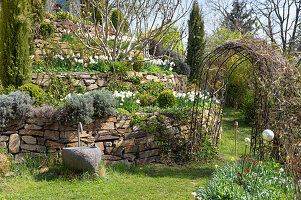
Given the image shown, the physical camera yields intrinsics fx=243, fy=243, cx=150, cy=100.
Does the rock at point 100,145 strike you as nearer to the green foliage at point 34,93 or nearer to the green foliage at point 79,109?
the green foliage at point 79,109

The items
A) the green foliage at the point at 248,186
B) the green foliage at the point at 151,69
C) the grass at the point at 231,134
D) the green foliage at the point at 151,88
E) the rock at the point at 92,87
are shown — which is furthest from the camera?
the green foliage at the point at 151,69

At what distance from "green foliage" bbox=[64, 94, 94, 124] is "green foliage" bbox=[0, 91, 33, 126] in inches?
31.2

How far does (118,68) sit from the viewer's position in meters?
7.89

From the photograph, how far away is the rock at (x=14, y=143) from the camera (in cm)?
482

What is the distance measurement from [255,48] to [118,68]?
15.2ft

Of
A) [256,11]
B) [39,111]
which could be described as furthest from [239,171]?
[256,11]

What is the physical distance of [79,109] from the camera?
493cm

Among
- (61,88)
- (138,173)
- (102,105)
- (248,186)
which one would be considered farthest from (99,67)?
(248,186)

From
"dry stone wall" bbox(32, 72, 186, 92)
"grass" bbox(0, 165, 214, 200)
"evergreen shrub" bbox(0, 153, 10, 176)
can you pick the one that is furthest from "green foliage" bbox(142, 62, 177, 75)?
"evergreen shrub" bbox(0, 153, 10, 176)

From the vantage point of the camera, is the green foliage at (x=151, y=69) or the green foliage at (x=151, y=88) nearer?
the green foliage at (x=151, y=88)

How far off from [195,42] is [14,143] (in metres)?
10.2

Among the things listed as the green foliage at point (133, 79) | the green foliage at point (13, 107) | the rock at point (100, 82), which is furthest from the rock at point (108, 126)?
the green foliage at point (133, 79)

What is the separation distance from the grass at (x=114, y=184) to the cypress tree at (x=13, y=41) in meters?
3.08

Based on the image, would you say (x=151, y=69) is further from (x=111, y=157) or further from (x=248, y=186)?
(x=248, y=186)
